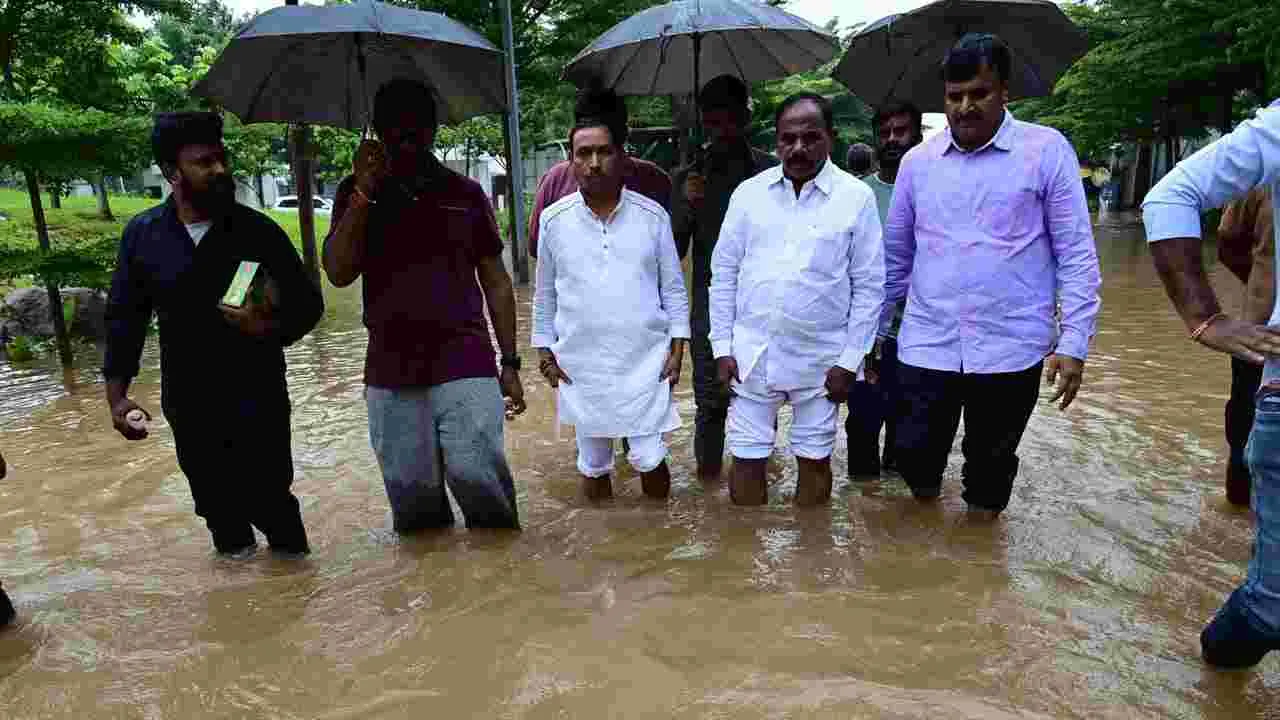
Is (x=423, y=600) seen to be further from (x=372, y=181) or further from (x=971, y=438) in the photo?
(x=971, y=438)

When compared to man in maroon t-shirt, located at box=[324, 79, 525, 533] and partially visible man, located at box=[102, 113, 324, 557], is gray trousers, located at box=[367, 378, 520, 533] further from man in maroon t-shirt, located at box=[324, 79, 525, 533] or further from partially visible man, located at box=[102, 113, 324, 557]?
partially visible man, located at box=[102, 113, 324, 557]

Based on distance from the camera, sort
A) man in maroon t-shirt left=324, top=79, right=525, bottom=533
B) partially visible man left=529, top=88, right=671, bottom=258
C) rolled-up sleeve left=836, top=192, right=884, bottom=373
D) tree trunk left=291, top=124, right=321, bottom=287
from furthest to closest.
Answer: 1. tree trunk left=291, top=124, right=321, bottom=287
2. partially visible man left=529, top=88, right=671, bottom=258
3. rolled-up sleeve left=836, top=192, right=884, bottom=373
4. man in maroon t-shirt left=324, top=79, right=525, bottom=533

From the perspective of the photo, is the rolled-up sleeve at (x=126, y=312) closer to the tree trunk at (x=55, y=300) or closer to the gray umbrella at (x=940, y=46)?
the gray umbrella at (x=940, y=46)

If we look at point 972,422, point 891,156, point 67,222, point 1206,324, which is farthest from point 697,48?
point 67,222

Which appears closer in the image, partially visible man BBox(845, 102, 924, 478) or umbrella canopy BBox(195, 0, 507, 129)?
umbrella canopy BBox(195, 0, 507, 129)

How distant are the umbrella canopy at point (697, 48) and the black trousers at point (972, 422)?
2.28 metres

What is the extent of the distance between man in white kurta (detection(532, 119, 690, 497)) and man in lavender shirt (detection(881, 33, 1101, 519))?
112cm

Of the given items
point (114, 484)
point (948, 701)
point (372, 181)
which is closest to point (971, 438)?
point (948, 701)

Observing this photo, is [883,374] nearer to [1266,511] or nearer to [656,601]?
[656,601]

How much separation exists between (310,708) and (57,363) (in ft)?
28.6

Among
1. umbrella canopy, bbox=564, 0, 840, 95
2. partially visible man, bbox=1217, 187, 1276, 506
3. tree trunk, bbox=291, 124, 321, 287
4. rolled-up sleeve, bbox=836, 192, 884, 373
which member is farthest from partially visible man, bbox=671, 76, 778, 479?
tree trunk, bbox=291, 124, 321, 287

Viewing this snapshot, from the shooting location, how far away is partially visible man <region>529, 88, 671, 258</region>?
16.2 feet

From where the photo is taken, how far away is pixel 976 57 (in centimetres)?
372

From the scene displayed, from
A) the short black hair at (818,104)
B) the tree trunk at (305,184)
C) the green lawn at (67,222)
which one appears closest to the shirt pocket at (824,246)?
the short black hair at (818,104)
